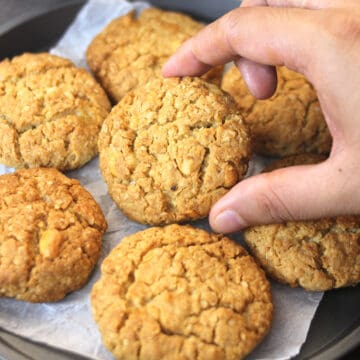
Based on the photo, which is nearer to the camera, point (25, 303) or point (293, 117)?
point (25, 303)

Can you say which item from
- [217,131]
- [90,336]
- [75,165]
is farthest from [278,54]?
[90,336]

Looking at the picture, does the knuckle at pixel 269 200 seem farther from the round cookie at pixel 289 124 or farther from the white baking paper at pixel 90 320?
the round cookie at pixel 289 124

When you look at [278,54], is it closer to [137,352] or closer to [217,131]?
[217,131]

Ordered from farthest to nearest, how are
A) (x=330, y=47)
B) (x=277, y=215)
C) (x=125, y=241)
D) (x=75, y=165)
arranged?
(x=75, y=165), (x=125, y=241), (x=277, y=215), (x=330, y=47)

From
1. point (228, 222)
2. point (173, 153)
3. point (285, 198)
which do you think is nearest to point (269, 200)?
point (285, 198)

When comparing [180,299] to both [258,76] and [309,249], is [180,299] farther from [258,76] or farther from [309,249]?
[258,76]

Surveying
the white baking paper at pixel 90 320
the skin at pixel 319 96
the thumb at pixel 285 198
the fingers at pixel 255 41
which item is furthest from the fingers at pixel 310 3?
the white baking paper at pixel 90 320
